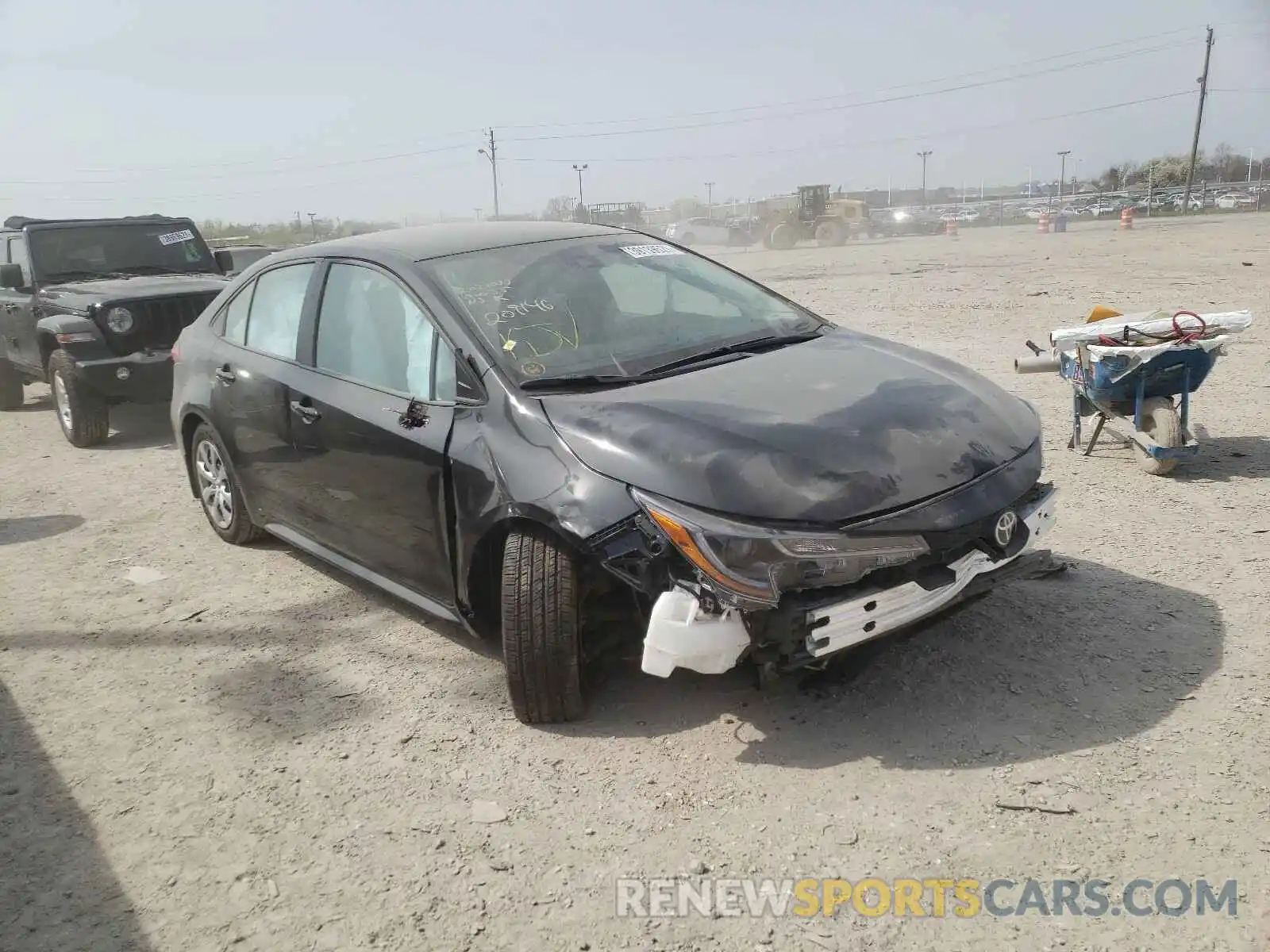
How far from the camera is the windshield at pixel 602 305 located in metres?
Answer: 3.64

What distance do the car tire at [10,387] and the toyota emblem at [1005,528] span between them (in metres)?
10.3

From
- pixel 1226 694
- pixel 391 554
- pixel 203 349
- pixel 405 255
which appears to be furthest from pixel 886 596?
pixel 203 349

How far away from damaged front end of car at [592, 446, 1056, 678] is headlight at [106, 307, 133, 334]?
6648 millimetres

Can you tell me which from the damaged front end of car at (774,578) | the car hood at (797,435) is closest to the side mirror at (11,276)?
the car hood at (797,435)

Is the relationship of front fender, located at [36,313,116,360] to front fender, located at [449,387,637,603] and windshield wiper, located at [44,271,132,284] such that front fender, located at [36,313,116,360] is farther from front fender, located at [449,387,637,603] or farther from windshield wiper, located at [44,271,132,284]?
front fender, located at [449,387,637,603]

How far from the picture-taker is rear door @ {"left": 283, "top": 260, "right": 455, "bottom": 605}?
3.62 meters

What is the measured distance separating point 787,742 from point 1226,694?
4.78ft

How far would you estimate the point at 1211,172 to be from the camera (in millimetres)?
62406

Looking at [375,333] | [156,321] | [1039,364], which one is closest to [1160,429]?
[1039,364]

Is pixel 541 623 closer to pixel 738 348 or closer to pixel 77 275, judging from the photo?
pixel 738 348

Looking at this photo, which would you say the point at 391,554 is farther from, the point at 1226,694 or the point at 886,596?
the point at 1226,694

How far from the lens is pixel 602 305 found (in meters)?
3.96

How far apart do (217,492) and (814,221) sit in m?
35.2

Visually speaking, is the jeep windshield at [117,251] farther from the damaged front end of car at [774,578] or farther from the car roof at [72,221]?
the damaged front end of car at [774,578]
